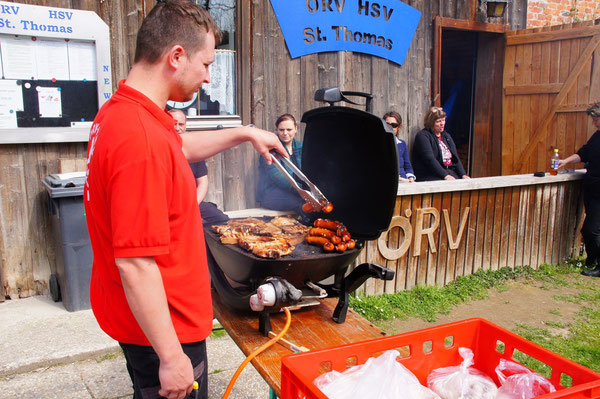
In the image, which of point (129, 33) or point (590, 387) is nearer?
point (590, 387)

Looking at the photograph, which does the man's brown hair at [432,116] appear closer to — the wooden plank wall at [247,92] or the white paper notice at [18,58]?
the wooden plank wall at [247,92]

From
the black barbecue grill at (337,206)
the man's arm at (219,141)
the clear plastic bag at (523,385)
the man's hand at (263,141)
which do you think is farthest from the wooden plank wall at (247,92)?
the clear plastic bag at (523,385)

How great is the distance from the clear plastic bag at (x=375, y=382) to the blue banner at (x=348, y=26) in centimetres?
480

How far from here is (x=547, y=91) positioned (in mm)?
7762

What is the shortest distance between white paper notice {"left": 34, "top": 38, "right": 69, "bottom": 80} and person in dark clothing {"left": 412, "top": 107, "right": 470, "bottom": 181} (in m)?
4.45

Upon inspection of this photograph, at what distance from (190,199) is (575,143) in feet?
24.7

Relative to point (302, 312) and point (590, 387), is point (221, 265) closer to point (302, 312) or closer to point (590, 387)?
point (302, 312)

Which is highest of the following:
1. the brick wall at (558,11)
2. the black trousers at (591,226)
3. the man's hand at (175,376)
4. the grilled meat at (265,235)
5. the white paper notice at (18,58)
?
the brick wall at (558,11)

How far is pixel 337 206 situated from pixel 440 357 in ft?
4.01

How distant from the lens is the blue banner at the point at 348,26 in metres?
5.89

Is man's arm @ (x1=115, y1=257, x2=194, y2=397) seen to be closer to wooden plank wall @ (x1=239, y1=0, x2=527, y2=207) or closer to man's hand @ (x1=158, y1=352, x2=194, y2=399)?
man's hand @ (x1=158, y1=352, x2=194, y2=399)

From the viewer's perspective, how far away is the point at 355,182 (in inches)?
112

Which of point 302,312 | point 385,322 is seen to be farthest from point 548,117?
point 302,312

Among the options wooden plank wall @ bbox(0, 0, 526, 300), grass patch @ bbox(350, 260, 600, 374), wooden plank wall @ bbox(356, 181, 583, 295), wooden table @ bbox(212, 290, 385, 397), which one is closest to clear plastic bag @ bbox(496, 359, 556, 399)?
wooden table @ bbox(212, 290, 385, 397)
